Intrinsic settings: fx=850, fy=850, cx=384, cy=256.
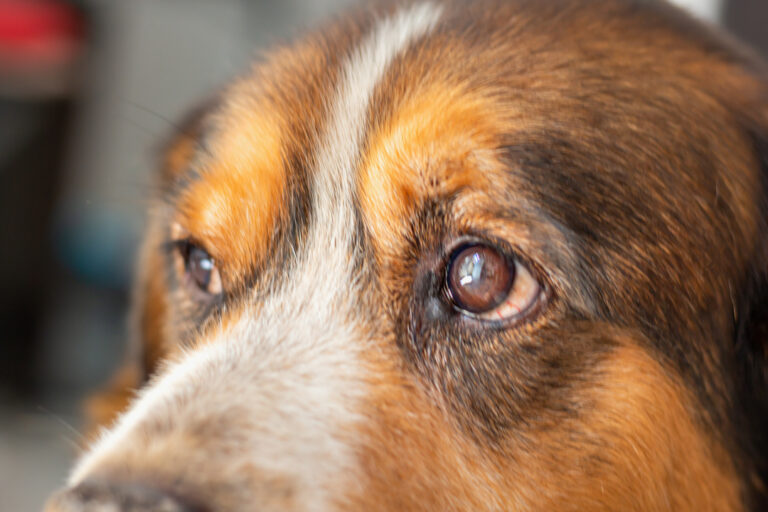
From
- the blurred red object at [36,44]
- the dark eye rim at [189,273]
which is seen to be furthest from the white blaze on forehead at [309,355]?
the blurred red object at [36,44]

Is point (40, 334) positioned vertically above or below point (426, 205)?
below

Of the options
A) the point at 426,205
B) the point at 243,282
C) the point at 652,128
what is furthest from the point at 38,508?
the point at 652,128

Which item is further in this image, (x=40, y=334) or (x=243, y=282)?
(x=40, y=334)

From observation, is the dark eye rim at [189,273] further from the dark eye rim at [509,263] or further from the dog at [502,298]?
the dark eye rim at [509,263]

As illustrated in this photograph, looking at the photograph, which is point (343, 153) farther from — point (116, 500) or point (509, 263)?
point (116, 500)

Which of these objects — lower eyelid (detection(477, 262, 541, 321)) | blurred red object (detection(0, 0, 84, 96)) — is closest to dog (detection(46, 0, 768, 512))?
lower eyelid (detection(477, 262, 541, 321))

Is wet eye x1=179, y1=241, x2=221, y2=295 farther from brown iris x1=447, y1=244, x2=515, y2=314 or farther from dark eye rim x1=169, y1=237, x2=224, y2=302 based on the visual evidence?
brown iris x1=447, y1=244, x2=515, y2=314

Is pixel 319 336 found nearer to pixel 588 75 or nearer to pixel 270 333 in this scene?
pixel 270 333
